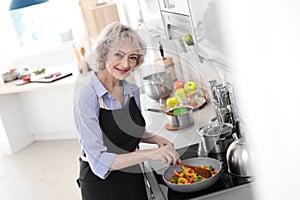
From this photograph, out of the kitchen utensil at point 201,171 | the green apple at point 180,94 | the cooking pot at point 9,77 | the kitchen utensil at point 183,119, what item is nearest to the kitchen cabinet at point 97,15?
the cooking pot at point 9,77

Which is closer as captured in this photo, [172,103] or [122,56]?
[122,56]

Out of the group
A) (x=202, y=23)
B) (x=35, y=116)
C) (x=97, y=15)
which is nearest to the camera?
(x=202, y=23)

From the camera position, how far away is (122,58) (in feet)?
5.77

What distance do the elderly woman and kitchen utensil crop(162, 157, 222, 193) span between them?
10 centimetres

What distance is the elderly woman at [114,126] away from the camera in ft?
5.71

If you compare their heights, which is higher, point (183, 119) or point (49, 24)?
point (49, 24)

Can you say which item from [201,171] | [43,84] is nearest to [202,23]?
[201,171]

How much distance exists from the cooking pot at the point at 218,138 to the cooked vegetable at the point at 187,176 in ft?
0.49

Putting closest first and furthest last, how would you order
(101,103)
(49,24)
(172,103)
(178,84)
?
(101,103), (172,103), (178,84), (49,24)

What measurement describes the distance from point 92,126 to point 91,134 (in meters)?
0.03

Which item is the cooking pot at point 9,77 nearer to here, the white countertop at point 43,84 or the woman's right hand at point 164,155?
the white countertop at point 43,84

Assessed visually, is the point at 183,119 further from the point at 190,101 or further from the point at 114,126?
the point at 114,126

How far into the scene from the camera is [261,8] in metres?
0.41

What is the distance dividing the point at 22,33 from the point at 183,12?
547cm
